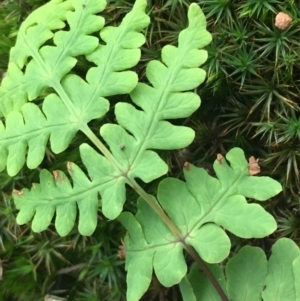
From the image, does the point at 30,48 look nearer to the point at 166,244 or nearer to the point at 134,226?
the point at 134,226

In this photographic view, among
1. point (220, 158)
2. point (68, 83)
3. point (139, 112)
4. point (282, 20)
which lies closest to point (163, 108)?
point (139, 112)

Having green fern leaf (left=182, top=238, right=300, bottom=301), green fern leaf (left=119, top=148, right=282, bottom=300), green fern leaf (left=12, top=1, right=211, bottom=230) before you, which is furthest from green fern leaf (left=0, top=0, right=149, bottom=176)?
green fern leaf (left=182, top=238, right=300, bottom=301)

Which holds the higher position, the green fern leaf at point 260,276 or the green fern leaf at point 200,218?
the green fern leaf at point 200,218

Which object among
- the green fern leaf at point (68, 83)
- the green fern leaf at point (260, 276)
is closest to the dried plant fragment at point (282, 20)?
the green fern leaf at point (68, 83)

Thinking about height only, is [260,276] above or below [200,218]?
below

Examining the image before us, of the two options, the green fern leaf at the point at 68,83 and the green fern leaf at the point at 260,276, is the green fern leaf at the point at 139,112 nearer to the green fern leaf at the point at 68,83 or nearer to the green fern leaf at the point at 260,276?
the green fern leaf at the point at 68,83

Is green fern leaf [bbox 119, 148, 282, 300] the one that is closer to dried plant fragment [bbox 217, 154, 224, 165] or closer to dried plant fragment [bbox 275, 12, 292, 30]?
dried plant fragment [bbox 217, 154, 224, 165]

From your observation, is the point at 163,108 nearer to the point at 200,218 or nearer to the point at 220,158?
the point at 220,158
